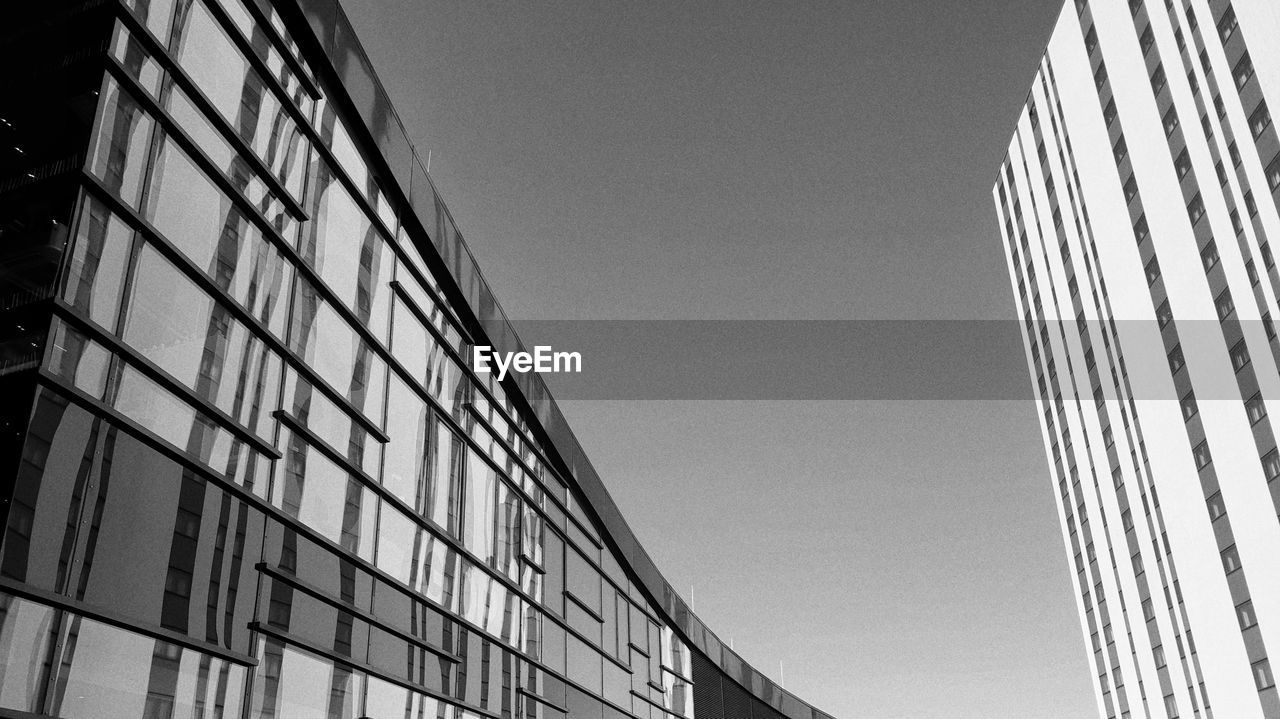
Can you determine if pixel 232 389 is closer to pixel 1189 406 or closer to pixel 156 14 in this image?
pixel 156 14

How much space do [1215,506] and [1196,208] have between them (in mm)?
11536

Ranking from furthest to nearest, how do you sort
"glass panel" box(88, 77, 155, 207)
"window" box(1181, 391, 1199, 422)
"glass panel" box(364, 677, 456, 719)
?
"window" box(1181, 391, 1199, 422)
"glass panel" box(364, 677, 456, 719)
"glass panel" box(88, 77, 155, 207)

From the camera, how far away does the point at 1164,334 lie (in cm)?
4281

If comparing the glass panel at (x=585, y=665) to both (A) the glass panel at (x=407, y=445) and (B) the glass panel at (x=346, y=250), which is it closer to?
(A) the glass panel at (x=407, y=445)

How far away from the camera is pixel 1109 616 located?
176 ft

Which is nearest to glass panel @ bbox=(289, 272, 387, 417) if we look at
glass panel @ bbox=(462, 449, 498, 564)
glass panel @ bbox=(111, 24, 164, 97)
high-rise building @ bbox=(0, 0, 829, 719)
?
high-rise building @ bbox=(0, 0, 829, 719)

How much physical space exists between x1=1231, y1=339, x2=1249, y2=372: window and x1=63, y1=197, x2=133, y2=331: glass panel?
38.5m

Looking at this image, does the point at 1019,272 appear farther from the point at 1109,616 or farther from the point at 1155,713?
the point at 1155,713

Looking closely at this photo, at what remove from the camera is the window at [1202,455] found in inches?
1588

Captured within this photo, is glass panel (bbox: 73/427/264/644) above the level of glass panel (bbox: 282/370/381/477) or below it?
below

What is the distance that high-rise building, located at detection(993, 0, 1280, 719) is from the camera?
122ft

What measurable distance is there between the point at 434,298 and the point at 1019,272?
52369 mm

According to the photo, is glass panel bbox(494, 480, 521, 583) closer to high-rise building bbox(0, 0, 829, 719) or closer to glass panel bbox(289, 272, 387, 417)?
high-rise building bbox(0, 0, 829, 719)

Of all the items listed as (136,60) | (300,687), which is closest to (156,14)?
(136,60)
